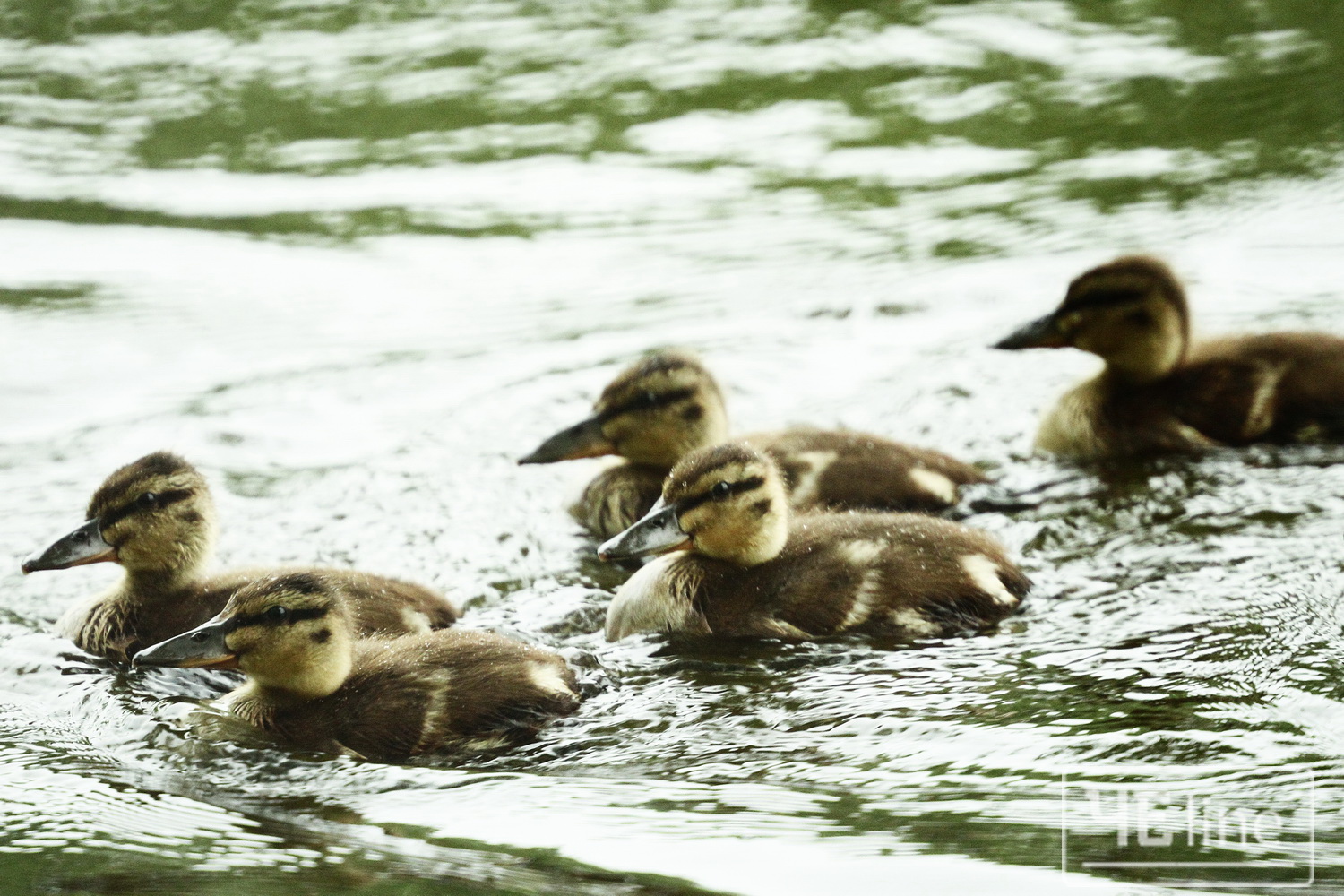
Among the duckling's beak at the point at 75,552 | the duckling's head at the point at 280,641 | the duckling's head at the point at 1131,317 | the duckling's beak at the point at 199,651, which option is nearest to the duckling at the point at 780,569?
the duckling's head at the point at 280,641

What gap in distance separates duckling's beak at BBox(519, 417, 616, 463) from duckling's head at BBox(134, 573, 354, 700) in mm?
1401

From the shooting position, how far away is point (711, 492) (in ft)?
12.7

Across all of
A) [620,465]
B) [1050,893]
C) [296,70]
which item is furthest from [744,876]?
[296,70]

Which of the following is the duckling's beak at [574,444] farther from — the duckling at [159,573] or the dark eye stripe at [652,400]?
the duckling at [159,573]

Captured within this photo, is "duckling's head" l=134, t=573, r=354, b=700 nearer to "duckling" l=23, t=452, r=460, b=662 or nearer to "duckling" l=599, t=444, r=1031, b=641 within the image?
"duckling" l=23, t=452, r=460, b=662

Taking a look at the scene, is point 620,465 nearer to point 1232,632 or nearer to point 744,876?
point 1232,632

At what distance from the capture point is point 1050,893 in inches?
96.9

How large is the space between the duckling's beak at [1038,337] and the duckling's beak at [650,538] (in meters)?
1.68

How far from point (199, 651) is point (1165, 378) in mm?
2963

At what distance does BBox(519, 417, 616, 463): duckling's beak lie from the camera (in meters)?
4.78

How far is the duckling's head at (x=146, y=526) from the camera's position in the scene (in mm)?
3969

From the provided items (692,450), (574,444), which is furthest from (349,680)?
(692,450)

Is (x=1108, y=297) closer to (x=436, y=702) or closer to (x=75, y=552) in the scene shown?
(x=436, y=702)

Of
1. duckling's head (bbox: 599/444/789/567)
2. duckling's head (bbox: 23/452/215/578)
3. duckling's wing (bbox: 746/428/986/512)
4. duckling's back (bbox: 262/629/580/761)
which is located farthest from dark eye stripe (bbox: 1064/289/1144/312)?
duckling's head (bbox: 23/452/215/578)
